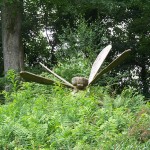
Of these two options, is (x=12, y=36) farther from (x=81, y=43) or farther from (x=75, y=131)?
(x=75, y=131)

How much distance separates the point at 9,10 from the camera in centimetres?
1257

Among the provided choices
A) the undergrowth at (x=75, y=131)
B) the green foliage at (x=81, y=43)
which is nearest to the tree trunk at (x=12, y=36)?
the green foliage at (x=81, y=43)

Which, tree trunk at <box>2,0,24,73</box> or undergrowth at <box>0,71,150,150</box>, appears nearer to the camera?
undergrowth at <box>0,71,150,150</box>

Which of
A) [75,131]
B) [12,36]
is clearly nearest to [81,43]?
[12,36]

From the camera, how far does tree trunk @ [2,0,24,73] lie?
12531mm

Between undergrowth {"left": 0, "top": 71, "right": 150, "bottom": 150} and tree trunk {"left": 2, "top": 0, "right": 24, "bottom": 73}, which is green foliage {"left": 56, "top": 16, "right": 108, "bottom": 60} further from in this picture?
undergrowth {"left": 0, "top": 71, "right": 150, "bottom": 150}

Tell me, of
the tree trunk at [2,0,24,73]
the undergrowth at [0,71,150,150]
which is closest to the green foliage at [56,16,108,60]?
the tree trunk at [2,0,24,73]

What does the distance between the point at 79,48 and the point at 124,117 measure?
8.86 metres

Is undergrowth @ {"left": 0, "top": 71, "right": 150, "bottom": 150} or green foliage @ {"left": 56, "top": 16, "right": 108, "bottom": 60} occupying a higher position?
green foliage @ {"left": 56, "top": 16, "right": 108, "bottom": 60}

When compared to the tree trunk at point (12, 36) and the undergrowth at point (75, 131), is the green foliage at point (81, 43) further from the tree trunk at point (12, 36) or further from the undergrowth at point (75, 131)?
the undergrowth at point (75, 131)

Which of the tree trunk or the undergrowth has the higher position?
the tree trunk

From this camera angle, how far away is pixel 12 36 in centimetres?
1276

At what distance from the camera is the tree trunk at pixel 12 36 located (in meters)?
12.5

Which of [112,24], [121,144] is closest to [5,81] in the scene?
[112,24]
